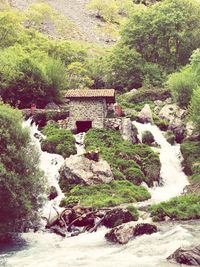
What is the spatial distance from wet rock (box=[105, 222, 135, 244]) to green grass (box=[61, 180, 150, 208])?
7.63 metres

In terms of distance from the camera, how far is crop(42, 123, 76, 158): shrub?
5166 centimetres

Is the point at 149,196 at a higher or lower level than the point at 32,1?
lower

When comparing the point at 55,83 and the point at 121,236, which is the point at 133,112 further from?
the point at 121,236

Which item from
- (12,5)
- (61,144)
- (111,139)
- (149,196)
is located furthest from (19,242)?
(12,5)

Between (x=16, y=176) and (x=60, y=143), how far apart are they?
19.0 metres

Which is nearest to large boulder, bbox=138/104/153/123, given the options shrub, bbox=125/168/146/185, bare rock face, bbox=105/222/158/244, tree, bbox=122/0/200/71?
shrub, bbox=125/168/146/185

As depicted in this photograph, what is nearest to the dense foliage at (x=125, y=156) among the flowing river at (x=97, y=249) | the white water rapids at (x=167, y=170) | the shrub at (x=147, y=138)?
the white water rapids at (x=167, y=170)

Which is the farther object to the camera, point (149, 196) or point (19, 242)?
point (149, 196)

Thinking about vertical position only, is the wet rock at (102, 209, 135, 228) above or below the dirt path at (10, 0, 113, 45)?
below

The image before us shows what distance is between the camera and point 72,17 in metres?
140

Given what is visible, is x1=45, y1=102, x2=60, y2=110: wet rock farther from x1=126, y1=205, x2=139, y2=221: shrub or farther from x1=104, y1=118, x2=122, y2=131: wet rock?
x1=126, y1=205, x2=139, y2=221: shrub

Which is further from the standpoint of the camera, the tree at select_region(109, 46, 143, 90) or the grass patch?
the tree at select_region(109, 46, 143, 90)

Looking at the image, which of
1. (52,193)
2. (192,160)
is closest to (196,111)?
(192,160)

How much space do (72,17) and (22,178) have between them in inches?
4360
